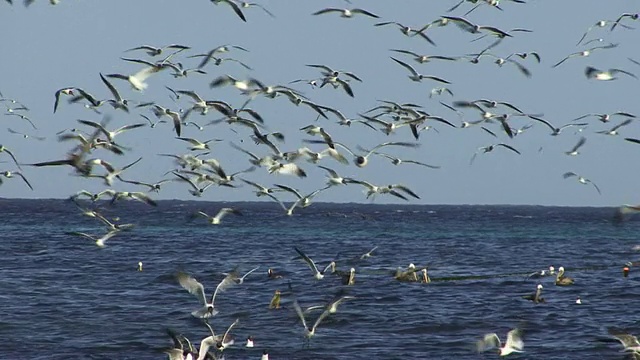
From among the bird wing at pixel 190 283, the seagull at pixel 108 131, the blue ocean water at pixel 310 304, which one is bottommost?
the blue ocean water at pixel 310 304

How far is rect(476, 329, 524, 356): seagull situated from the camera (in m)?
28.0

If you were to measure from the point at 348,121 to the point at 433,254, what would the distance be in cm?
4881

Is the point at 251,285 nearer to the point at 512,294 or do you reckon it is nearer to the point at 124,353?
the point at 512,294

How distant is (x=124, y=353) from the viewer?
30281 mm

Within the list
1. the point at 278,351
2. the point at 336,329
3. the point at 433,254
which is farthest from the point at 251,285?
the point at 433,254

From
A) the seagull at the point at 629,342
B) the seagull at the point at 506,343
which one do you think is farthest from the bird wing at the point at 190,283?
the seagull at the point at 629,342

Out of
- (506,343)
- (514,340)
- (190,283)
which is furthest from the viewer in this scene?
(506,343)

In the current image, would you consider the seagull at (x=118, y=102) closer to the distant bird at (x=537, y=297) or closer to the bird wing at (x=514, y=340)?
the bird wing at (x=514, y=340)

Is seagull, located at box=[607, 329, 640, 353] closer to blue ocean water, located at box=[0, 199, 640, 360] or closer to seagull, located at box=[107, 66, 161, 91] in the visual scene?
blue ocean water, located at box=[0, 199, 640, 360]

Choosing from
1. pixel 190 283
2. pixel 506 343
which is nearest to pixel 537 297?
pixel 506 343

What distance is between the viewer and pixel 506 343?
28.5m

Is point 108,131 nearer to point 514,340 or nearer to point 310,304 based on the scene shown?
point 514,340

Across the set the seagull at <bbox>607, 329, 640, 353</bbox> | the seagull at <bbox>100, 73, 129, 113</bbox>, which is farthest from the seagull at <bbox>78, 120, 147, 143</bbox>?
the seagull at <bbox>607, 329, 640, 353</bbox>

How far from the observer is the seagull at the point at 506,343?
28.0 metres
